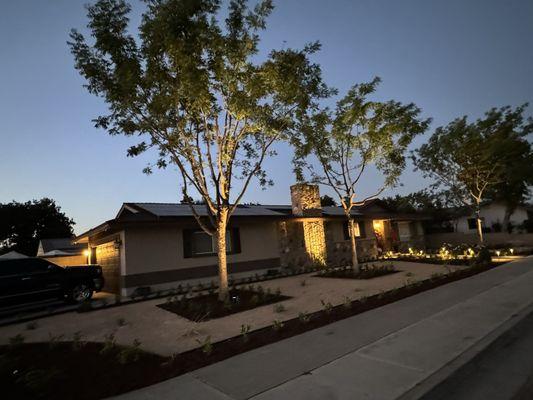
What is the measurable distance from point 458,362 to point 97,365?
220 inches

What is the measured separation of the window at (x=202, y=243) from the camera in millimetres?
15448

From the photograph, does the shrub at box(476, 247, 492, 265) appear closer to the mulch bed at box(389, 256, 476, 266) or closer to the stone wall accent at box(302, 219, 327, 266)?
the mulch bed at box(389, 256, 476, 266)

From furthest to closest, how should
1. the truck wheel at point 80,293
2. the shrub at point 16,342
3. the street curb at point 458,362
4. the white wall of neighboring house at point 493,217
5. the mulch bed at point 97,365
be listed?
the white wall of neighboring house at point 493,217 < the truck wheel at point 80,293 < the shrub at point 16,342 < the mulch bed at point 97,365 < the street curb at point 458,362

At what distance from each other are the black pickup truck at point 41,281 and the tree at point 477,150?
23021 mm

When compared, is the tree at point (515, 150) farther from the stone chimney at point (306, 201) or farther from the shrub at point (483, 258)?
the stone chimney at point (306, 201)

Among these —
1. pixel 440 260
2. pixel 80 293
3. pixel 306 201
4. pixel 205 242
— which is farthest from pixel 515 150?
pixel 80 293

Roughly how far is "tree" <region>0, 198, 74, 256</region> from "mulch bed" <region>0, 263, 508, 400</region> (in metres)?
50.8

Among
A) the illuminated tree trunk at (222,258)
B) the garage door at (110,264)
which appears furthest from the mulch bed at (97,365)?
the garage door at (110,264)

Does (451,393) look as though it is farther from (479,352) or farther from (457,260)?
(457,260)

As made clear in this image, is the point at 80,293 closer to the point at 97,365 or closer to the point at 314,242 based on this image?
the point at 97,365

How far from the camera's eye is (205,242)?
16.2 metres

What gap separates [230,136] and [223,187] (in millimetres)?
1727

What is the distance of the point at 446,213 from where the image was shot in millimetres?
35531

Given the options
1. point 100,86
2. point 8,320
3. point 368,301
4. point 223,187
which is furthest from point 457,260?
point 8,320
